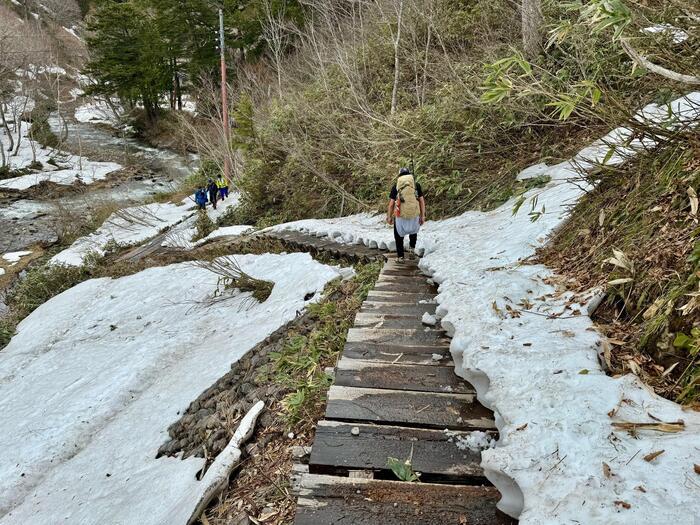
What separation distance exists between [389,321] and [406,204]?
245cm

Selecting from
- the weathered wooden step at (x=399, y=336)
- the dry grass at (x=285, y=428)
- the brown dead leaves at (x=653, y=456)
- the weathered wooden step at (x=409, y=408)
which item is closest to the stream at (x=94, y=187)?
the dry grass at (x=285, y=428)

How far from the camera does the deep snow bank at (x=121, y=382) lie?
12.6 feet

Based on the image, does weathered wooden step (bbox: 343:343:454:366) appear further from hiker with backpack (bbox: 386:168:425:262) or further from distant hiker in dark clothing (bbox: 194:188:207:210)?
distant hiker in dark clothing (bbox: 194:188:207:210)

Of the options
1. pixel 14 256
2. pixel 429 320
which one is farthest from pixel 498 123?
pixel 14 256

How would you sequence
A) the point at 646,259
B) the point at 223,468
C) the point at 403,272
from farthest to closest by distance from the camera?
the point at 403,272
the point at 223,468
the point at 646,259

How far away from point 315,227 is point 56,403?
5.71 metres

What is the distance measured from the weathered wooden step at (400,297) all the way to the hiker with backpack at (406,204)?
1.67 metres

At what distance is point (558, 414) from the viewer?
1920 millimetres

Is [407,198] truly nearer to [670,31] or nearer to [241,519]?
[670,31]

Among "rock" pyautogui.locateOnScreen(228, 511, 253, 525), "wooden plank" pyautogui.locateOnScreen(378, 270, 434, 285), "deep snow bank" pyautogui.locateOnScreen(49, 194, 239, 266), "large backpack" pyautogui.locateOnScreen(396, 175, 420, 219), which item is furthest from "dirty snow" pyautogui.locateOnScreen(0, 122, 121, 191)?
"rock" pyautogui.locateOnScreen(228, 511, 253, 525)

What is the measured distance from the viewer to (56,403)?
6.01 m

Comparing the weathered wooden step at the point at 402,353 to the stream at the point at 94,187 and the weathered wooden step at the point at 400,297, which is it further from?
the stream at the point at 94,187

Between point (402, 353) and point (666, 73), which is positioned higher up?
point (666, 73)

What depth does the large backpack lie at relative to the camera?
219 inches
